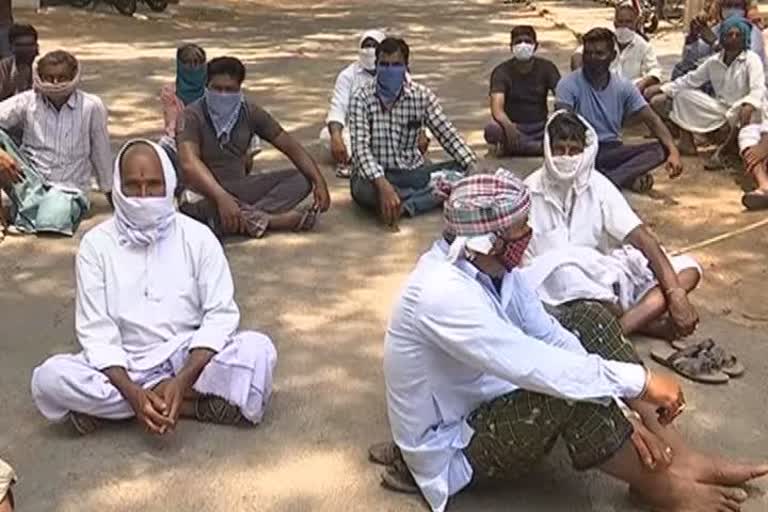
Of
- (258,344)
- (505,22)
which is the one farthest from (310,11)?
(258,344)

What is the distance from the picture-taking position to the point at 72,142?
617 cm

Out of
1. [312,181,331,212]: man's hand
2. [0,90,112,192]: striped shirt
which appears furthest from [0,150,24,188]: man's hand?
[312,181,331,212]: man's hand

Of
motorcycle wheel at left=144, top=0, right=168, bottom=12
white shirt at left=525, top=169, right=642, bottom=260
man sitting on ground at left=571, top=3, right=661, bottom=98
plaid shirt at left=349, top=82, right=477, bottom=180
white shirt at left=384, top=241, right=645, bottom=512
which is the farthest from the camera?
motorcycle wheel at left=144, top=0, right=168, bottom=12

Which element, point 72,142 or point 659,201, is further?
point 659,201

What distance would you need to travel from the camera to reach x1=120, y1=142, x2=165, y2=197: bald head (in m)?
3.89

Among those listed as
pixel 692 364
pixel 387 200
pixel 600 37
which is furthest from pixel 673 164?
pixel 692 364

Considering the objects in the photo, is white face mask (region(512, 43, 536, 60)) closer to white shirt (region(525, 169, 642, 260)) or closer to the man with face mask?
the man with face mask

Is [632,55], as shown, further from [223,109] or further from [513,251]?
[513,251]

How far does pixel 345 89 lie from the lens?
7242 mm

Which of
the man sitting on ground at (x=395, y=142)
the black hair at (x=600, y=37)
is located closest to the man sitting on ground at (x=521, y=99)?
the black hair at (x=600, y=37)

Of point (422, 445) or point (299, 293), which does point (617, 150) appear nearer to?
point (299, 293)

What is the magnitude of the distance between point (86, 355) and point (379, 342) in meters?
1.40

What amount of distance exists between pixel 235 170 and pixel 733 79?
10.7ft

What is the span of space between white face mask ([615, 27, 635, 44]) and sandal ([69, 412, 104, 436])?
18.0 feet
